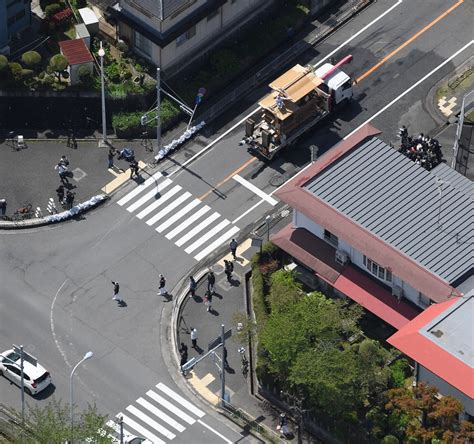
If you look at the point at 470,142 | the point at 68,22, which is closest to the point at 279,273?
the point at 470,142

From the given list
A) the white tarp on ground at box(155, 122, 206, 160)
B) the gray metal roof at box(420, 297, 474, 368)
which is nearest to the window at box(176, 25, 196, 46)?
the white tarp on ground at box(155, 122, 206, 160)

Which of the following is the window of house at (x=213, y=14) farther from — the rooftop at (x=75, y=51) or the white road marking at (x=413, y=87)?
the white road marking at (x=413, y=87)

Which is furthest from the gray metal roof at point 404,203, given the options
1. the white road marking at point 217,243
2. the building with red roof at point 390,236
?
the white road marking at point 217,243

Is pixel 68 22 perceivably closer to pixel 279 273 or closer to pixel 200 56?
pixel 200 56

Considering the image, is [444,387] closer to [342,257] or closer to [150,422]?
[342,257]

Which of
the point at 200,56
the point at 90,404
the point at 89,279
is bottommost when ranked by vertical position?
the point at 90,404

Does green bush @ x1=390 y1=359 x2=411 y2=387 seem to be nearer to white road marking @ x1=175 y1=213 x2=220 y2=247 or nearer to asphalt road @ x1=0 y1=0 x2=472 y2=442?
asphalt road @ x1=0 y1=0 x2=472 y2=442
